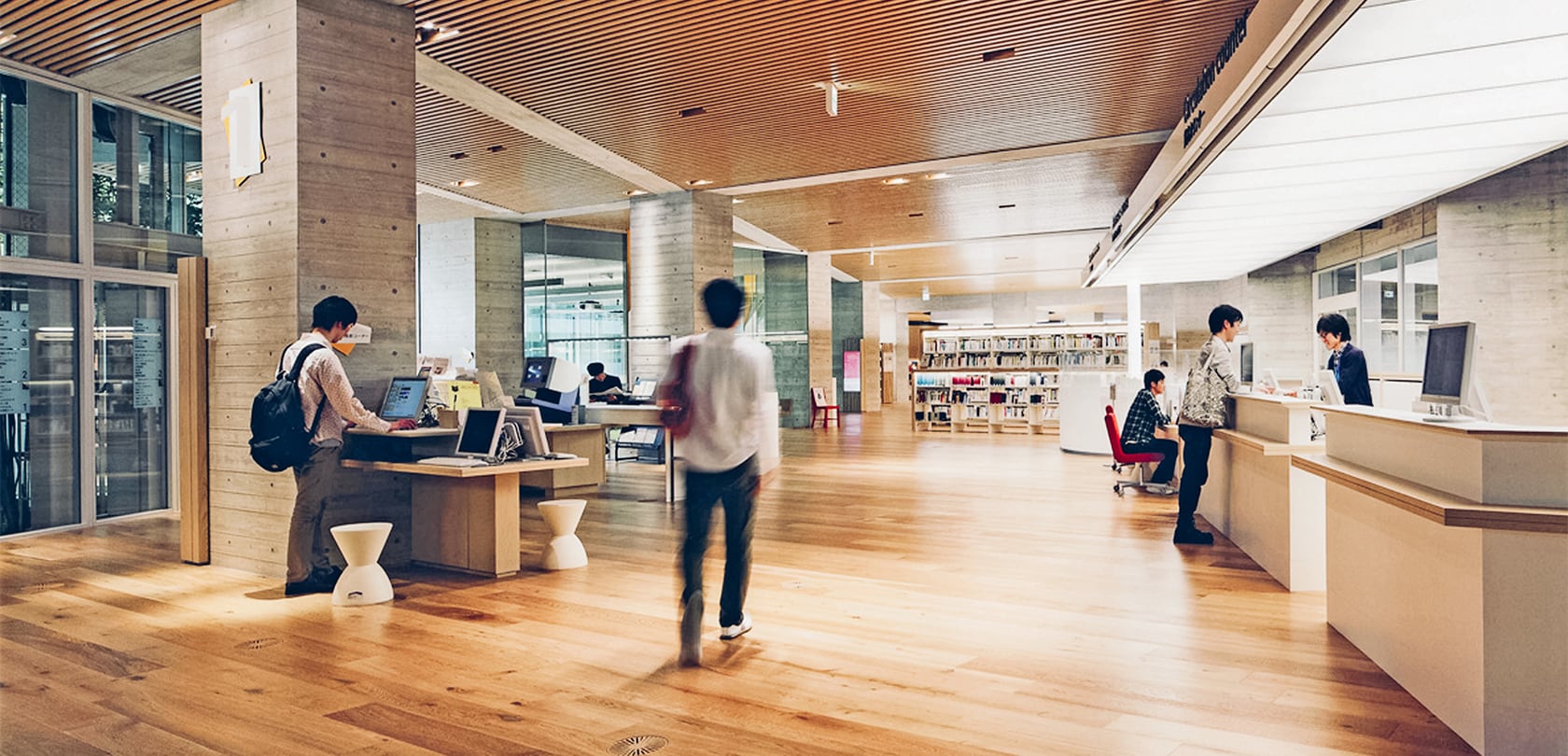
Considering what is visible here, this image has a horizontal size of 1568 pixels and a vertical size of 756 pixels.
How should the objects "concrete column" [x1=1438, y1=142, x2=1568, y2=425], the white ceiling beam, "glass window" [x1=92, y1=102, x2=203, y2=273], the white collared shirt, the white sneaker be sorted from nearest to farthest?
the white collared shirt, the white sneaker, "glass window" [x1=92, y1=102, x2=203, y2=273], "concrete column" [x1=1438, y1=142, x2=1568, y2=425], the white ceiling beam

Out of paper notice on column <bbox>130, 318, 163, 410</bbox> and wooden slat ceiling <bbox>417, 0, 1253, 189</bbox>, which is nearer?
wooden slat ceiling <bbox>417, 0, 1253, 189</bbox>

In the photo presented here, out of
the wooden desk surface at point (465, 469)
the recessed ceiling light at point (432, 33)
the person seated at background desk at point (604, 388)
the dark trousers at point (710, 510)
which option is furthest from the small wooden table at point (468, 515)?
the person seated at background desk at point (604, 388)

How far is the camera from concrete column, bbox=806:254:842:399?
813 inches

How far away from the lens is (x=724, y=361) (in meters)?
3.99

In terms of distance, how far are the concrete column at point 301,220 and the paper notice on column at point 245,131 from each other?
0.19 feet

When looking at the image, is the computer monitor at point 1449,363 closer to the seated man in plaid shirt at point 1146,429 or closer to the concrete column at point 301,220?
the seated man in plaid shirt at point 1146,429

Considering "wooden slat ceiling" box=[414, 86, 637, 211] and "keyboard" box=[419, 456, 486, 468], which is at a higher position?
"wooden slat ceiling" box=[414, 86, 637, 211]

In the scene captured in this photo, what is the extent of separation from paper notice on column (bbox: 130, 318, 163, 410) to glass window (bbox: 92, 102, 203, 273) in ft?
1.76

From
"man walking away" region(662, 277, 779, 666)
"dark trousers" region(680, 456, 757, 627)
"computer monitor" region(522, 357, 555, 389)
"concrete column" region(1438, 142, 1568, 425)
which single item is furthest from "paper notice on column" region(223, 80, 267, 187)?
"concrete column" region(1438, 142, 1568, 425)

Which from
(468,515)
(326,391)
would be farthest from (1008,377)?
(326,391)

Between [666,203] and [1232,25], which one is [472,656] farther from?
[666,203]

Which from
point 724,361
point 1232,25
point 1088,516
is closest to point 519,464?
point 724,361

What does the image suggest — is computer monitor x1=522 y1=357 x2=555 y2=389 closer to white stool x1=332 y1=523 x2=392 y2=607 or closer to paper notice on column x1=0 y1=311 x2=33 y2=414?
paper notice on column x1=0 y1=311 x2=33 y2=414

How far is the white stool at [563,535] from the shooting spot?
596 cm
